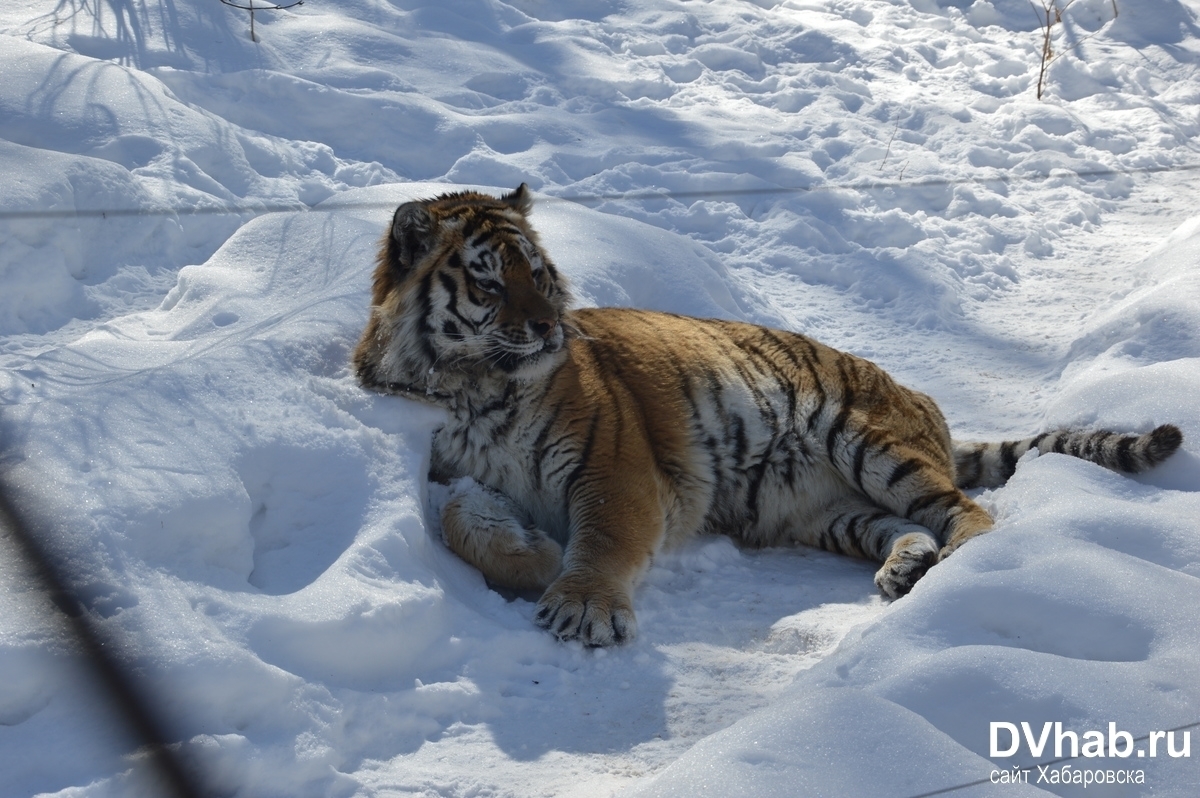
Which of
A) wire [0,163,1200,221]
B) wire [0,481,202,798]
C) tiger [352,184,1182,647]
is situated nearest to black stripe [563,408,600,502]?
tiger [352,184,1182,647]

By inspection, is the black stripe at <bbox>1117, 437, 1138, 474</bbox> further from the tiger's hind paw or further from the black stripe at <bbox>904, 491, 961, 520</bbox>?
the tiger's hind paw

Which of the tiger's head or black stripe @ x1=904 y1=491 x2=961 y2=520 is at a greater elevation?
the tiger's head

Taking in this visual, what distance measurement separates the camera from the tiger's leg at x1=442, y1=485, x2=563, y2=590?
3.49m

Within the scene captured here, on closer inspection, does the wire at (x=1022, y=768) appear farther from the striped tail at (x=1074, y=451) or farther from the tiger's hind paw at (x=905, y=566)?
the striped tail at (x=1074, y=451)

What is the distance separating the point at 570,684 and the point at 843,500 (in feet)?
5.70

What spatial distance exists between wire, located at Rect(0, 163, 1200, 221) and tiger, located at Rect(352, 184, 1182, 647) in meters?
1.66

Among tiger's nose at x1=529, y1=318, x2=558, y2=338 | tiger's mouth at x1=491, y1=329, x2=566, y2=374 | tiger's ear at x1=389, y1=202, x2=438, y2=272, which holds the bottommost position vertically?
tiger's mouth at x1=491, y1=329, x2=566, y2=374

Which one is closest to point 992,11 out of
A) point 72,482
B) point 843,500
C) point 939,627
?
point 843,500

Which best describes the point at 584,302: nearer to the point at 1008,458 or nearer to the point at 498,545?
the point at 498,545

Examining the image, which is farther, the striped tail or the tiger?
the striped tail

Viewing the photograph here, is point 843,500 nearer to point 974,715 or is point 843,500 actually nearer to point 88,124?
point 974,715

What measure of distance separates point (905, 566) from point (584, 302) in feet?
6.93

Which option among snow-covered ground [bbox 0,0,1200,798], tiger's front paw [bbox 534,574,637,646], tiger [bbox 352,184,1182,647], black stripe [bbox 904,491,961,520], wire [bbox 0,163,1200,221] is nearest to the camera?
snow-covered ground [bbox 0,0,1200,798]

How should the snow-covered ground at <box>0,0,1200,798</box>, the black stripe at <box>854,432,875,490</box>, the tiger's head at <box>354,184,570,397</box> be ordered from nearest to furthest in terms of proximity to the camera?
the snow-covered ground at <box>0,0,1200,798</box> → the tiger's head at <box>354,184,570,397</box> → the black stripe at <box>854,432,875,490</box>
